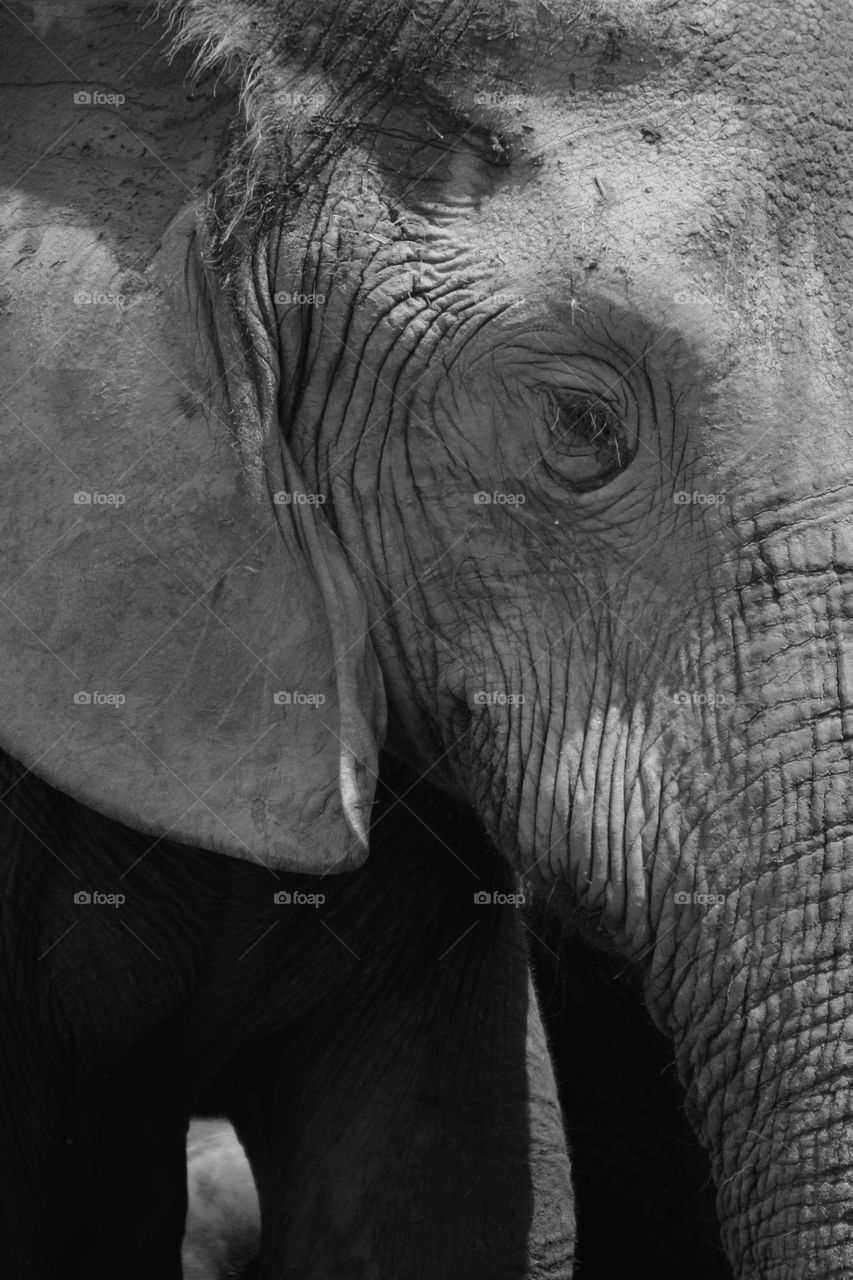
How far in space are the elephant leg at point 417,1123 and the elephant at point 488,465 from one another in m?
0.99

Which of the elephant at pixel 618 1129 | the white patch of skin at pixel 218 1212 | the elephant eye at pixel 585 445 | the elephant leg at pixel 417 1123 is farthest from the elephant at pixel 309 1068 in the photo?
the elephant eye at pixel 585 445

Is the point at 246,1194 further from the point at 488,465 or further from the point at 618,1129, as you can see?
the point at 488,465

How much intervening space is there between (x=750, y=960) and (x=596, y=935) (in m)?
0.39

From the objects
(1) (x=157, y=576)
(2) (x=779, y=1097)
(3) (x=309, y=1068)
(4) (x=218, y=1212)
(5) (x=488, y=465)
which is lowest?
(2) (x=779, y=1097)

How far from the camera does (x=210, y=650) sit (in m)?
3.89

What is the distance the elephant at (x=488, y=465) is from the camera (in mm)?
3617

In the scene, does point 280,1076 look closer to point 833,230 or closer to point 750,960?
point 750,960

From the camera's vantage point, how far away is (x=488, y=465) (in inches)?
150

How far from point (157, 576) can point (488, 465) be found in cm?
58

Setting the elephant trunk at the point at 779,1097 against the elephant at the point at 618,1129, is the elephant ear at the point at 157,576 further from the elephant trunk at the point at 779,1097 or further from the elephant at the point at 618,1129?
the elephant at the point at 618,1129

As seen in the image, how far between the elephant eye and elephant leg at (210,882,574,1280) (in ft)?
4.52

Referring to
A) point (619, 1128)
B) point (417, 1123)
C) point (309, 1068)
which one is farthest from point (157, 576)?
point (619, 1128)

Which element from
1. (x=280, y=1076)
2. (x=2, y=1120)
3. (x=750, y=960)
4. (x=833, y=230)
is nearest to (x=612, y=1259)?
(x=280, y=1076)

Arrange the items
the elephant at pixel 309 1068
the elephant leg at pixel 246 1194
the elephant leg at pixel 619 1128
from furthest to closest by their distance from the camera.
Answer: the elephant leg at pixel 619 1128 < the elephant leg at pixel 246 1194 < the elephant at pixel 309 1068
